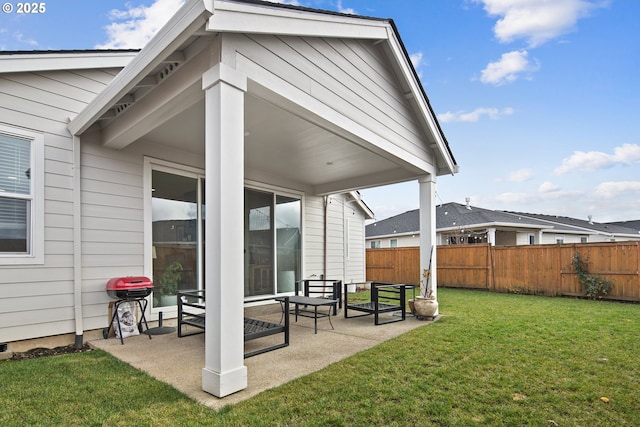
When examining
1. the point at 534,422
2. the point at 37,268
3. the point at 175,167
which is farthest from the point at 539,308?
the point at 37,268

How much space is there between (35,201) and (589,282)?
1093 centimetres

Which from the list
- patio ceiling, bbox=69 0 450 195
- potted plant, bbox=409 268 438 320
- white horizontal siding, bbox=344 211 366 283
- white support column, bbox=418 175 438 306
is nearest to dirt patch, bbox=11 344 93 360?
patio ceiling, bbox=69 0 450 195

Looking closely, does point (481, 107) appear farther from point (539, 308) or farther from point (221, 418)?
point (221, 418)

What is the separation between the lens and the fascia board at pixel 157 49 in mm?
2553

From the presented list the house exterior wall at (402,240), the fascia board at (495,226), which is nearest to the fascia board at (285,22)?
the fascia board at (495,226)

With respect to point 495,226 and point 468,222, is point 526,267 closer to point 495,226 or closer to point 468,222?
point 495,226

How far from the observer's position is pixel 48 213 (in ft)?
13.9

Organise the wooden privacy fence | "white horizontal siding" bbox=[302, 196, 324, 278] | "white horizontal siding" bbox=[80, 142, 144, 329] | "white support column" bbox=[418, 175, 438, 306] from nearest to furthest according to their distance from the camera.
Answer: "white horizontal siding" bbox=[80, 142, 144, 329], "white support column" bbox=[418, 175, 438, 306], the wooden privacy fence, "white horizontal siding" bbox=[302, 196, 324, 278]

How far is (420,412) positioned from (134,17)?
8.60m

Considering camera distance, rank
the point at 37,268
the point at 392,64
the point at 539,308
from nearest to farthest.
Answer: the point at 37,268 < the point at 392,64 < the point at 539,308

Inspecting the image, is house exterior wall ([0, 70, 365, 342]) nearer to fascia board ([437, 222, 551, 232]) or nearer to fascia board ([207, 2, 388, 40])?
fascia board ([207, 2, 388, 40])

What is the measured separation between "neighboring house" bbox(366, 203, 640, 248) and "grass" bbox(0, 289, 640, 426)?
38.0 feet

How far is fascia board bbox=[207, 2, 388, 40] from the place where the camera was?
2.68m

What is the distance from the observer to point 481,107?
492 inches
